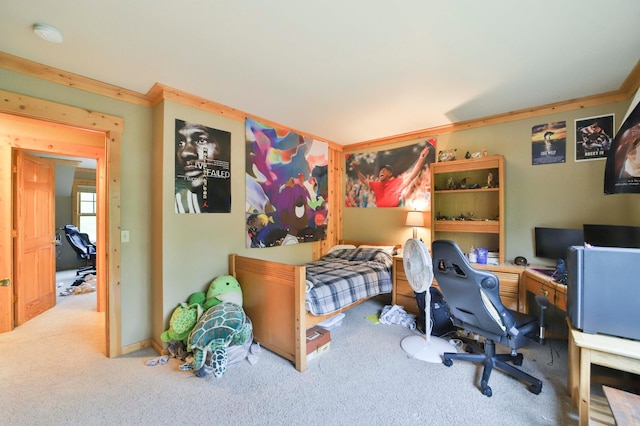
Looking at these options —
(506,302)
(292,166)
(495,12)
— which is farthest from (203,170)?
(506,302)

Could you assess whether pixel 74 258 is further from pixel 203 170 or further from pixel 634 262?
pixel 634 262

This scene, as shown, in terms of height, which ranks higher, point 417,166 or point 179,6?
point 179,6

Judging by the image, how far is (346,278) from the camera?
2990mm

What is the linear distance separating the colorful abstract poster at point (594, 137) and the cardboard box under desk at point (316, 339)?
3210 mm

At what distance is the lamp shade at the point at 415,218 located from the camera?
3.65 meters

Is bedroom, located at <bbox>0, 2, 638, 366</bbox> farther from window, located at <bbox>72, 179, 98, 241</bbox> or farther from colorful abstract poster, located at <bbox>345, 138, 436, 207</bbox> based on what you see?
window, located at <bbox>72, 179, 98, 241</bbox>

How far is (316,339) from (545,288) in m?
2.08

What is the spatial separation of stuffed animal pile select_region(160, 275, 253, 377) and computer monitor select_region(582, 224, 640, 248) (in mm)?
3199

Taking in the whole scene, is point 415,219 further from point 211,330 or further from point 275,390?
point 211,330

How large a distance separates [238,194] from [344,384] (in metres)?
2.16

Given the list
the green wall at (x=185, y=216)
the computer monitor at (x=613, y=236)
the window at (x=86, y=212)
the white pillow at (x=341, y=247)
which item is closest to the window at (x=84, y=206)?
the window at (x=86, y=212)

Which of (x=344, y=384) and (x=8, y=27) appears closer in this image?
(x=8, y=27)

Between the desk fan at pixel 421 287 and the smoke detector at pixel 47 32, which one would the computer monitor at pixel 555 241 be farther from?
the smoke detector at pixel 47 32

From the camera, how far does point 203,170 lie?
2742 mm
